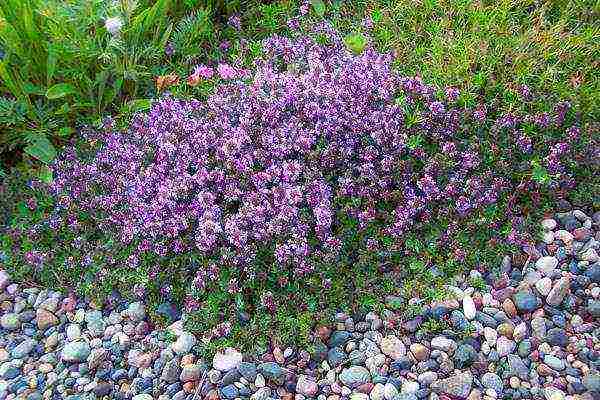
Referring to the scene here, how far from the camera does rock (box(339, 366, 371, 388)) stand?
3055mm

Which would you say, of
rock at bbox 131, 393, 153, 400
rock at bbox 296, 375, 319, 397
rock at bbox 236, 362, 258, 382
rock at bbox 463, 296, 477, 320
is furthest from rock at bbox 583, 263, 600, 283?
rock at bbox 131, 393, 153, 400

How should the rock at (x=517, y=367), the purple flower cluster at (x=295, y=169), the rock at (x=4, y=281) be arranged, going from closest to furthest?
the rock at (x=517, y=367) < the purple flower cluster at (x=295, y=169) < the rock at (x=4, y=281)

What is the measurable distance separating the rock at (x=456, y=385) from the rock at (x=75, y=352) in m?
1.51

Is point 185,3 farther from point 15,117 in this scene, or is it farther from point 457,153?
point 457,153

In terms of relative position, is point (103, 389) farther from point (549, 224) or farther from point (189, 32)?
point (189, 32)

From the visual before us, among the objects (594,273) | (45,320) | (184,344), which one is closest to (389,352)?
(184,344)

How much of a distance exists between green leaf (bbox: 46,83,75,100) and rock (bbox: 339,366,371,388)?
2.15m

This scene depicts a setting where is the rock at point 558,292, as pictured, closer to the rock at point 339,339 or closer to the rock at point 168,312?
the rock at point 339,339

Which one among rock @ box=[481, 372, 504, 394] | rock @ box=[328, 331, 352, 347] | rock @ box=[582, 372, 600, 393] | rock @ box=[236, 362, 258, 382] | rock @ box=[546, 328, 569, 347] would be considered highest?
rock @ box=[582, 372, 600, 393]

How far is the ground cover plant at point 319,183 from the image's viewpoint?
10.8 ft

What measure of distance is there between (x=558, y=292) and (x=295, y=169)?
1.27 meters

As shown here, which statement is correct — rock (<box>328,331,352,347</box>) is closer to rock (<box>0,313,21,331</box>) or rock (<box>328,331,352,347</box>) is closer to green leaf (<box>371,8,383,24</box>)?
rock (<box>0,313,21,331</box>)

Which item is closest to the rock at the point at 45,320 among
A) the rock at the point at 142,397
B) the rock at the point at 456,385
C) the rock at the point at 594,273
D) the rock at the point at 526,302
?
the rock at the point at 142,397

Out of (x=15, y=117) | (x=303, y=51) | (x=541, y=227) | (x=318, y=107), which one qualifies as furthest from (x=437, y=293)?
(x=15, y=117)
